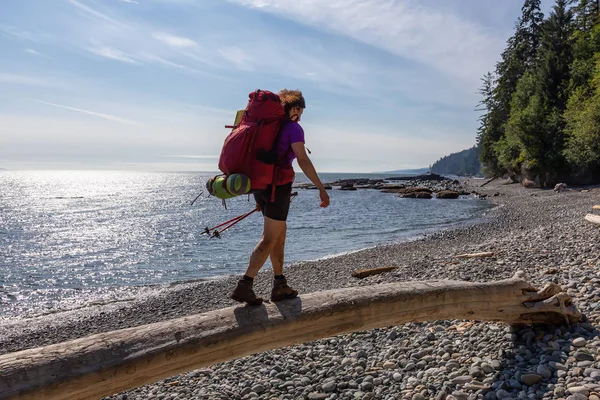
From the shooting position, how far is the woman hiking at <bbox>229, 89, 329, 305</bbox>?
4.42 meters

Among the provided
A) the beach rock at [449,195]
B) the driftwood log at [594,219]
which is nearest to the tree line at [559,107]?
the beach rock at [449,195]

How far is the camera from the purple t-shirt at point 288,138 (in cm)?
443

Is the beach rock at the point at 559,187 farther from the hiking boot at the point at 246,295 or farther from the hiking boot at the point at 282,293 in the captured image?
the hiking boot at the point at 246,295

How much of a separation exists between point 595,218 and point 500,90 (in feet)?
176

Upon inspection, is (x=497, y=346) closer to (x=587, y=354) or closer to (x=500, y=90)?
(x=587, y=354)

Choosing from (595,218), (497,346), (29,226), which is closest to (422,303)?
(497,346)

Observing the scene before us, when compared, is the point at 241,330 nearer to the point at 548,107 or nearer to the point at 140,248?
the point at 140,248

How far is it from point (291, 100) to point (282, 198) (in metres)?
1.09

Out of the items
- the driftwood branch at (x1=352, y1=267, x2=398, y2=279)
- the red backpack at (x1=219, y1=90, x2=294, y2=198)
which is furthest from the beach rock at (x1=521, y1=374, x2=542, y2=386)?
the driftwood branch at (x1=352, y1=267, x2=398, y2=279)

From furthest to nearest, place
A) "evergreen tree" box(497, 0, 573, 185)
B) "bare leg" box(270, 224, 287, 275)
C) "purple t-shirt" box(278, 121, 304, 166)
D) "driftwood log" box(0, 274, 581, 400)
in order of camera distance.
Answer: "evergreen tree" box(497, 0, 573, 185) < "bare leg" box(270, 224, 287, 275) < "purple t-shirt" box(278, 121, 304, 166) < "driftwood log" box(0, 274, 581, 400)

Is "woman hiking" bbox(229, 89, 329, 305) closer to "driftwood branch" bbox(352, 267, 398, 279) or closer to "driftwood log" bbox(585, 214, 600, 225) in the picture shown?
"driftwood branch" bbox(352, 267, 398, 279)

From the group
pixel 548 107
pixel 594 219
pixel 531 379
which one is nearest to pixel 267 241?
pixel 531 379

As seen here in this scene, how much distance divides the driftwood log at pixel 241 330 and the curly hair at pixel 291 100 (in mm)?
2144

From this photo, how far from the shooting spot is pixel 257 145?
173 inches
